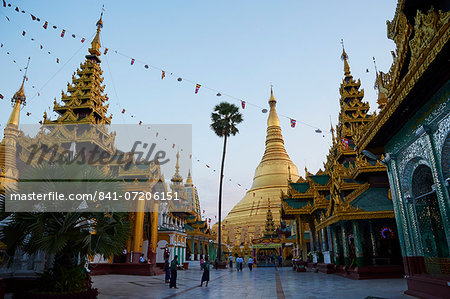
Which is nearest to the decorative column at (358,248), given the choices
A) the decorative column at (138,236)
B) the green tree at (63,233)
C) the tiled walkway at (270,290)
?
the tiled walkway at (270,290)

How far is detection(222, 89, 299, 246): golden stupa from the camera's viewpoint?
2040 inches

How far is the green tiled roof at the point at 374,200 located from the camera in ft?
49.8

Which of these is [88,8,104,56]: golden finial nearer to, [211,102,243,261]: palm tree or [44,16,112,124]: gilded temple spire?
[44,16,112,124]: gilded temple spire

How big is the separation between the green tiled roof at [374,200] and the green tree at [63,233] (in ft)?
39.7

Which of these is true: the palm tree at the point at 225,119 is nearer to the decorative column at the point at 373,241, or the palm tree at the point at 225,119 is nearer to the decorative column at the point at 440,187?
the decorative column at the point at 373,241

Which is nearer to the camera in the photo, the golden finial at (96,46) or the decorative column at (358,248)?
the decorative column at (358,248)

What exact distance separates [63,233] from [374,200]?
1437cm

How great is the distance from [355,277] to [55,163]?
1403 centimetres

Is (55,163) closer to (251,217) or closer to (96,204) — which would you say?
(96,204)

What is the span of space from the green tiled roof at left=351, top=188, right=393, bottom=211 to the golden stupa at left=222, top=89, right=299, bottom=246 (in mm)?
33703

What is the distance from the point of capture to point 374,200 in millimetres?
15742

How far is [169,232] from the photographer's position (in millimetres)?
27047

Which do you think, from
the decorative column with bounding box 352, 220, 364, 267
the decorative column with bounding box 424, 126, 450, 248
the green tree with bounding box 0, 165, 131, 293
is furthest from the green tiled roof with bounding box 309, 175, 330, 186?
the green tree with bounding box 0, 165, 131, 293

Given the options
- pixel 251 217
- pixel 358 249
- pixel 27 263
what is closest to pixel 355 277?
pixel 358 249
